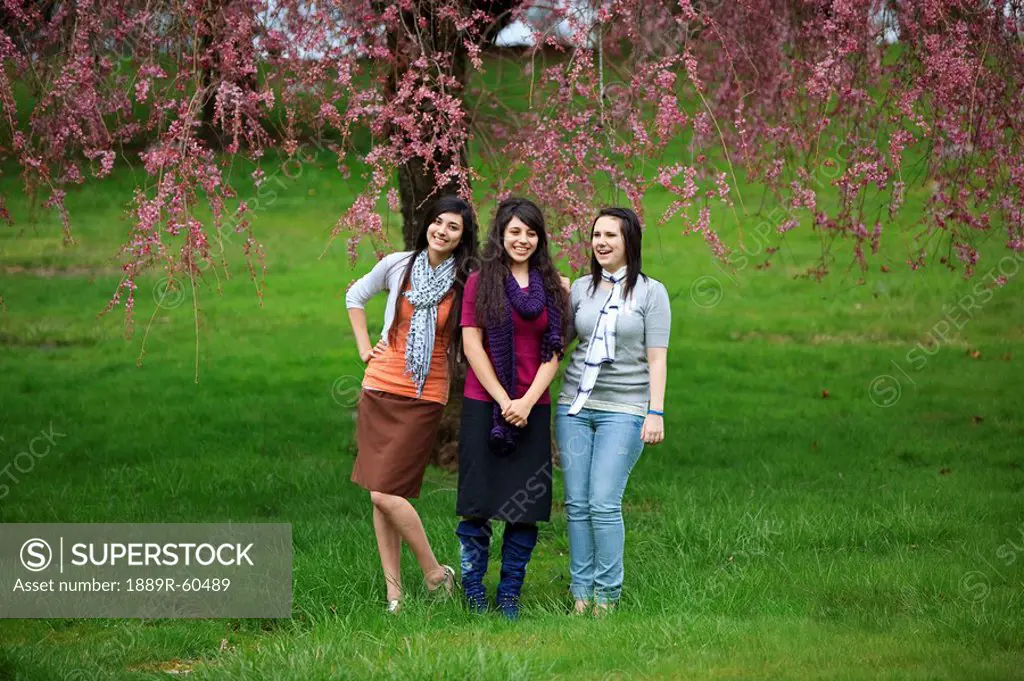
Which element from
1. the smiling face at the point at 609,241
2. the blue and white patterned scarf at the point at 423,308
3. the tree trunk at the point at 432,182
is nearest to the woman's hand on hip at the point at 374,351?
the blue and white patterned scarf at the point at 423,308

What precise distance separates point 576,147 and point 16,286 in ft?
38.2

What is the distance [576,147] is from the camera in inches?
230

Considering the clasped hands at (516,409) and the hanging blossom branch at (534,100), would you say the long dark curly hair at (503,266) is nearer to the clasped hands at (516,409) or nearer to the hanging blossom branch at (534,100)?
the clasped hands at (516,409)

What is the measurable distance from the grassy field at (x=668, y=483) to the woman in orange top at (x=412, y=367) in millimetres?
518

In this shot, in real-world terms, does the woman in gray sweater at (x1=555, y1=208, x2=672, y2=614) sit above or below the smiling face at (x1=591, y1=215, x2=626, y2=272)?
below

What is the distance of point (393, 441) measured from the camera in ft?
16.0

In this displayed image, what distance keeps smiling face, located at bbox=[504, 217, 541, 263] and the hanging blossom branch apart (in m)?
0.97

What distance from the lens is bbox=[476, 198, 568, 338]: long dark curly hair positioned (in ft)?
15.4

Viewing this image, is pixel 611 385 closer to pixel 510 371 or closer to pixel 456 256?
pixel 510 371

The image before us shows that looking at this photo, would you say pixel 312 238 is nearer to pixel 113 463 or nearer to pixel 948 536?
pixel 113 463

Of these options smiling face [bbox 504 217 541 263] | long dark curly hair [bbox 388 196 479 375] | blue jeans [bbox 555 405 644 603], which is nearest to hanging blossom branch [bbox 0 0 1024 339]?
long dark curly hair [bbox 388 196 479 375]

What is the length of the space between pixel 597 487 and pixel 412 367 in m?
0.90

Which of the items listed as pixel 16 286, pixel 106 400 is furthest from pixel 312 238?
pixel 106 400

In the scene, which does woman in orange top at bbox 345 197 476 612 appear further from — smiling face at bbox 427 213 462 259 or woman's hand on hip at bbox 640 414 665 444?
woman's hand on hip at bbox 640 414 665 444
